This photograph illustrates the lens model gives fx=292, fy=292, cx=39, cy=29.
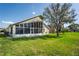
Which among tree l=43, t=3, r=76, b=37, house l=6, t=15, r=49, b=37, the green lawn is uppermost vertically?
tree l=43, t=3, r=76, b=37

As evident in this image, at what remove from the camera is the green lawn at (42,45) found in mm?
3898

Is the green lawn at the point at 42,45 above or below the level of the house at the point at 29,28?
below

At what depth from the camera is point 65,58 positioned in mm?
3873

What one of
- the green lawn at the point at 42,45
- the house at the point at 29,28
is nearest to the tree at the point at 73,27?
the green lawn at the point at 42,45

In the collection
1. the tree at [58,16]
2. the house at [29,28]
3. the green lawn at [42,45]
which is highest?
the tree at [58,16]

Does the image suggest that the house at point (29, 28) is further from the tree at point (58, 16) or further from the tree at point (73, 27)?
the tree at point (73, 27)

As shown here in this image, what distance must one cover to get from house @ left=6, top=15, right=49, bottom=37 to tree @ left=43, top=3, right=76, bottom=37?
0.10m

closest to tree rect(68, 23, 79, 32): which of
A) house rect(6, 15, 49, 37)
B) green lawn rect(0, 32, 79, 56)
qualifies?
green lawn rect(0, 32, 79, 56)

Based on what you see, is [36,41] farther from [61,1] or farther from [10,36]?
[61,1]

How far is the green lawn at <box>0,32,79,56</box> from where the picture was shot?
12.8ft

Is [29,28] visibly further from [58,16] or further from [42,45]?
[58,16]

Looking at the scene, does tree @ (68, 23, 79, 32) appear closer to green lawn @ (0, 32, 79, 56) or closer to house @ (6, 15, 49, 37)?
green lawn @ (0, 32, 79, 56)

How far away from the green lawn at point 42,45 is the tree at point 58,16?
0.50 feet

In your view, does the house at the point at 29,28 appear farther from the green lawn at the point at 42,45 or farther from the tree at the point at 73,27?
the tree at the point at 73,27
